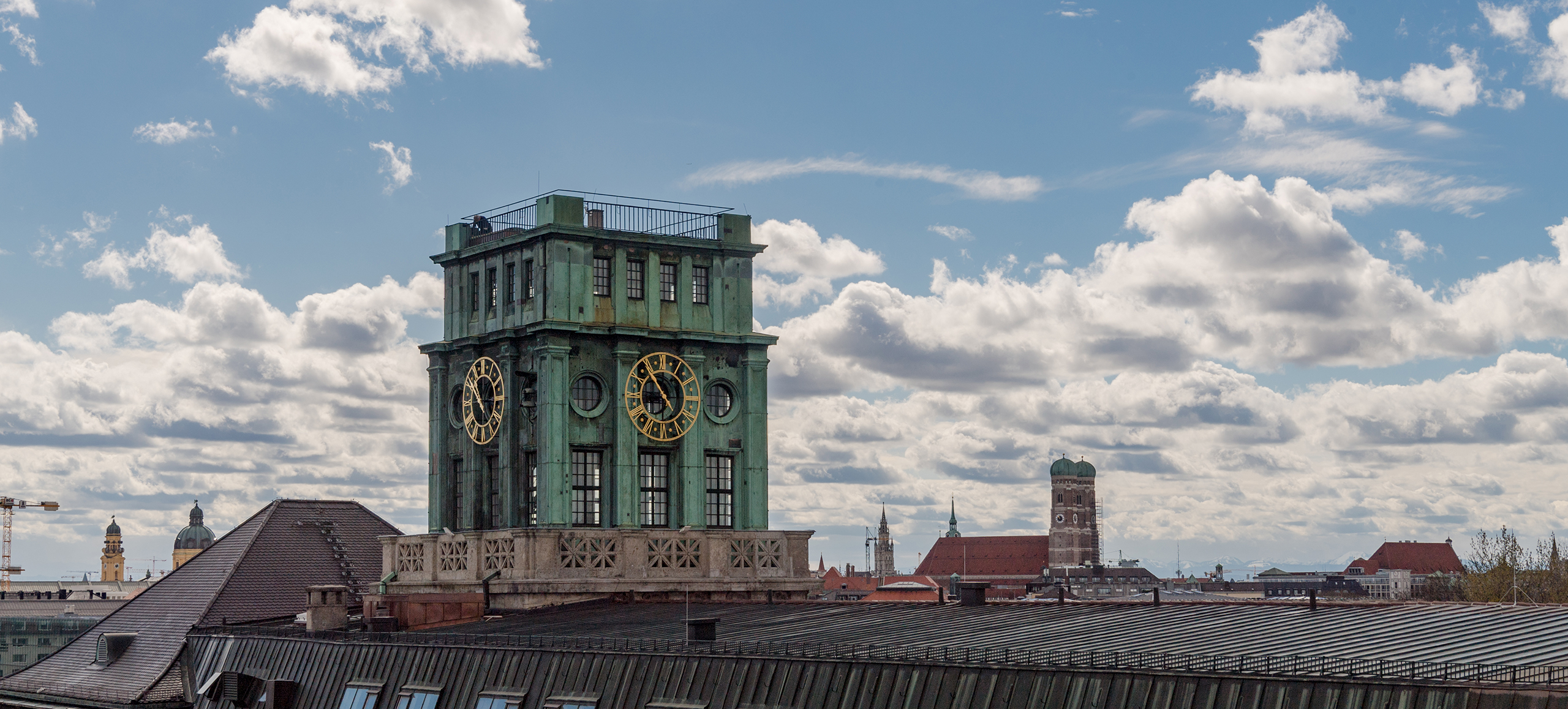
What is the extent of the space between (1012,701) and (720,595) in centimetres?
3679

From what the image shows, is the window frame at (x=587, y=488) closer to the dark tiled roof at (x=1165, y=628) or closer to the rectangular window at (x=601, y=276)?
the rectangular window at (x=601, y=276)

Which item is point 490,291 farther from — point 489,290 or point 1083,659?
point 1083,659

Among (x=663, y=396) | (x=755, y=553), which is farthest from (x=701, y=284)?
(x=755, y=553)

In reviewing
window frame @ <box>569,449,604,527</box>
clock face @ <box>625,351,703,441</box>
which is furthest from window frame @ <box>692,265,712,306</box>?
window frame @ <box>569,449,604,527</box>

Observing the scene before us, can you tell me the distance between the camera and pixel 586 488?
71.5 meters

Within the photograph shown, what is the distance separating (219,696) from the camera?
2366 inches

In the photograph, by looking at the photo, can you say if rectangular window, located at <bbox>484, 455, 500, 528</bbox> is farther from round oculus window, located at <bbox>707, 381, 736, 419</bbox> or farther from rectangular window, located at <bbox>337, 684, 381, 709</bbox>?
rectangular window, located at <bbox>337, 684, 381, 709</bbox>

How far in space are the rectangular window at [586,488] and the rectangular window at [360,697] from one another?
19605 millimetres

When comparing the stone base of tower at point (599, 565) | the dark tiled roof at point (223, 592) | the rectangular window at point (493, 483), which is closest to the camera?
the stone base of tower at point (599, 565)

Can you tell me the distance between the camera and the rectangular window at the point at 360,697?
50.8 meters

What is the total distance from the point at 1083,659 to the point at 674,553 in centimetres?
3535

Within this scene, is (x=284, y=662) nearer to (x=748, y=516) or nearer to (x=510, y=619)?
(x=510, y=619)

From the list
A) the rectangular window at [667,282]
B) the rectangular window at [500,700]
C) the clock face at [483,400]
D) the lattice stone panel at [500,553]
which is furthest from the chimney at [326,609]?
the rectangular window at [500,700]

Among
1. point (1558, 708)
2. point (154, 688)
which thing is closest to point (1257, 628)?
point (1558, 708)
